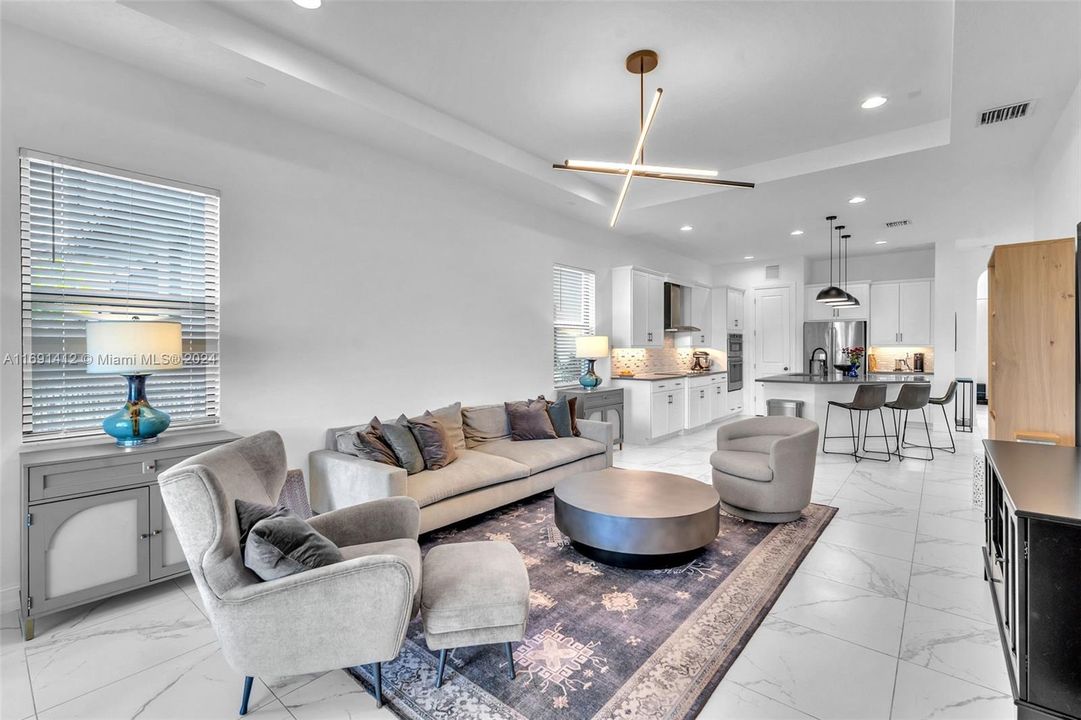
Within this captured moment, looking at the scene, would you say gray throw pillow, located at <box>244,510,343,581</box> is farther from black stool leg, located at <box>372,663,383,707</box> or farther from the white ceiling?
the white ceiling

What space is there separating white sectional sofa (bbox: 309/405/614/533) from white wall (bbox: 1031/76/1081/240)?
3853mm

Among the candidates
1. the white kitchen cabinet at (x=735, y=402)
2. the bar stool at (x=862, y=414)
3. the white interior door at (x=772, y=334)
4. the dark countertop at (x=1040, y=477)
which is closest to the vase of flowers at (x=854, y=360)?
the bar stool at (x=862, y=414)

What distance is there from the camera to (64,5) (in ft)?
8.04

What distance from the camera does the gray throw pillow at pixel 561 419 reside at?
4957 millimetres

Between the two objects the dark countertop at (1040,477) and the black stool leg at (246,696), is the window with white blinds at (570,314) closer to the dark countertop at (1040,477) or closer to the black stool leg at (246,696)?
the dark countertop at (1040,477)

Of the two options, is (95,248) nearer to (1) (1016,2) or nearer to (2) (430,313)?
(2) (430,313)

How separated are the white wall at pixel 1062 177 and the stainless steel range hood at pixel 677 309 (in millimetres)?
4440

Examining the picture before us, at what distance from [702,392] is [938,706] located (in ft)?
20.9

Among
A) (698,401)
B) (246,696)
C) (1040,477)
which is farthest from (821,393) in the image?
(246,696)

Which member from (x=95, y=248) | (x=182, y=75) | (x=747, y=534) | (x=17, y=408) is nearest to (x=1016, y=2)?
(x=747, y=534)

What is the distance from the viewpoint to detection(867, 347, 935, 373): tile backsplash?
27.7ft

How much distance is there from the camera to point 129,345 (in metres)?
2.53

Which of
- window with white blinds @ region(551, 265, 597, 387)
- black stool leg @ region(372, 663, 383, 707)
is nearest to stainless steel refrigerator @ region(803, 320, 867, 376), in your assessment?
window with white blinds @ region(551, 265, 597, 387)

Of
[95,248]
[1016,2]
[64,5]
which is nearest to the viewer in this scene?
[1016,2]
